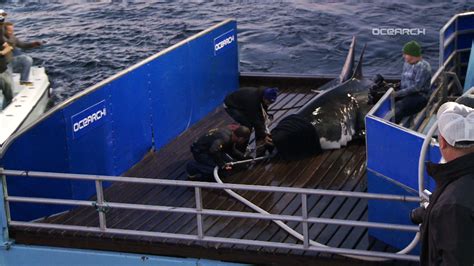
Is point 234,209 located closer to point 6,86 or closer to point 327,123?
point 327,123

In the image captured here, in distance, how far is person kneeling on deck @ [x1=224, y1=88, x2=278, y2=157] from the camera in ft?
43.3

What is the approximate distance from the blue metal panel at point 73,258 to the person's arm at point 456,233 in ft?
16.5

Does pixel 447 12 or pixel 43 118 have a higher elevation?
pixel 43 118

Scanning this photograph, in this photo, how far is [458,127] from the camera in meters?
5.52

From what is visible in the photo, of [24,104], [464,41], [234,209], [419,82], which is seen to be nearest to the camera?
[234,209]

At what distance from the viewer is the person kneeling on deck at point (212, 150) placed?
39.4 ft

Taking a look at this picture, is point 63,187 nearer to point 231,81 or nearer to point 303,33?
point 231,81

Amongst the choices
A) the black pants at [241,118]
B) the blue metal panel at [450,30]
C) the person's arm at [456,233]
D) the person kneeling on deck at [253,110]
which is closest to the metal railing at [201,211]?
the person's arm at [456,233]

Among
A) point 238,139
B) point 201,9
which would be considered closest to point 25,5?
point 201,9

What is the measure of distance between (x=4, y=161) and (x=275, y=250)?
11.6 ft

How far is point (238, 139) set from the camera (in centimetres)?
1223

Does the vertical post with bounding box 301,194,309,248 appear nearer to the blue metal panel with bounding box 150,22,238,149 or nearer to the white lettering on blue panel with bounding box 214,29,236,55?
the blue metal panel with bounding box 150,22,238,149

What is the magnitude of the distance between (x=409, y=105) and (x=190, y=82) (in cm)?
413

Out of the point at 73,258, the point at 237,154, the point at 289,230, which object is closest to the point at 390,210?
the point at 289,230
